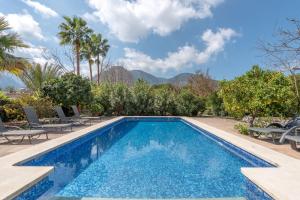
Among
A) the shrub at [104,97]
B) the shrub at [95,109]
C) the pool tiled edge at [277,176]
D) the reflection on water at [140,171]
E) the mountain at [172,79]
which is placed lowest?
the reflection on water at [140,171]

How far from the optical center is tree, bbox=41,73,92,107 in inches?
620

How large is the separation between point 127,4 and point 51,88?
6461 mm

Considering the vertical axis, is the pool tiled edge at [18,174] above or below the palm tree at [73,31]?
below

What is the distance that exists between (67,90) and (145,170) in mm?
11058

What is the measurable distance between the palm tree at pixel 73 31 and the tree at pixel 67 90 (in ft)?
35.1

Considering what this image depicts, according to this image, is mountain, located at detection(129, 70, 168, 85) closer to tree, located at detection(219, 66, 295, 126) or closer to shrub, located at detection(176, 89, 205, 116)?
shrub, located at detection(176, 89, 205, 116)

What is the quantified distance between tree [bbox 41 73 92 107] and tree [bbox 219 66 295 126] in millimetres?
8442

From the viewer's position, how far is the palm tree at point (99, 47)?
38.6 m

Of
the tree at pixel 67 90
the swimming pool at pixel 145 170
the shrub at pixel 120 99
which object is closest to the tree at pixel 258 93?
the swimming pool at pixel 145 170

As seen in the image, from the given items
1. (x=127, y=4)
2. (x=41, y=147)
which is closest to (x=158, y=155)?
(x=41, y=147)

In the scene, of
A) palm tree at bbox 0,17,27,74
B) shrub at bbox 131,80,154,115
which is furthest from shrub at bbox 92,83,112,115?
palm tree at bbox 0,17,27,74

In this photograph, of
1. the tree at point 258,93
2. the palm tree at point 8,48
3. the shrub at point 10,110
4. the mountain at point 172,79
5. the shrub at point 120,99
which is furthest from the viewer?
the mountain at point 172,79

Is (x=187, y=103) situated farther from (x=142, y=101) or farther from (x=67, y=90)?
(x=67, y=90)

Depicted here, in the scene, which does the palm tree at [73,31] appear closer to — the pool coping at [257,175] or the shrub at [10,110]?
the shrub at [10,110]
